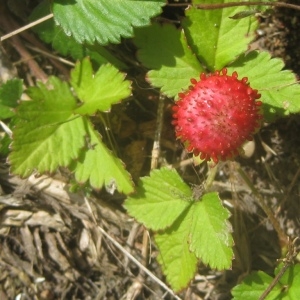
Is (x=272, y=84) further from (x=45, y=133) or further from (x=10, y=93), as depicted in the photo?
(x=10, y=93)

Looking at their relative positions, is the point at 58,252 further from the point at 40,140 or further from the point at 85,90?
the point at 85,90

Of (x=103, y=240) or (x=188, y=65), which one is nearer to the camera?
(x=188, y=65)

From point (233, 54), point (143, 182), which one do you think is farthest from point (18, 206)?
point (233, 54)

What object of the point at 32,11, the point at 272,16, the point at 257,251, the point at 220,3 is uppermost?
the point at 32,11

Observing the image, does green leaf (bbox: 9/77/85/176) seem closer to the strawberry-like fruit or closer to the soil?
the soil

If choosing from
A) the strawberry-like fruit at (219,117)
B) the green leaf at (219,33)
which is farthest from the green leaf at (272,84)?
the strawberry-like fruit at (219,117)

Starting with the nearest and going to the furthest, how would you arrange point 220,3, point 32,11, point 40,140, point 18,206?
point 220,3
point 40,140
point 32,11
point 18,206
